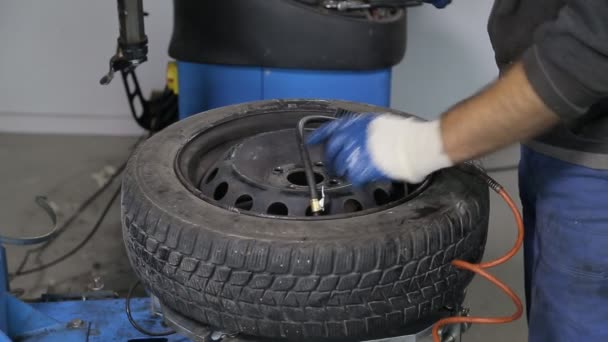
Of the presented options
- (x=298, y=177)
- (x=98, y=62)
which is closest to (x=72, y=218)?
(x=98, y=62)

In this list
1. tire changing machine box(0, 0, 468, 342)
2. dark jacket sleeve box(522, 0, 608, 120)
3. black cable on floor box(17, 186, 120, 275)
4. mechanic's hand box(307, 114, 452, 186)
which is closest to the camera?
dark jacket sleeve box(522, 0, 608, 120)

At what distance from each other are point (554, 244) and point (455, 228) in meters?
0.21

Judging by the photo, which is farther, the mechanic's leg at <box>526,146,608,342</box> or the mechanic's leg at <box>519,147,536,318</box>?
the mechanic's leg at <box>519,147,536,318</box>

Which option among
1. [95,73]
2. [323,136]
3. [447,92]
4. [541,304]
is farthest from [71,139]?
[541,304]

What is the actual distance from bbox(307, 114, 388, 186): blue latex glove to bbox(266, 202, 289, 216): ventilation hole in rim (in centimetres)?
10

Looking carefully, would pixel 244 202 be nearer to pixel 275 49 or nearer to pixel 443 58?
pixel 275 49

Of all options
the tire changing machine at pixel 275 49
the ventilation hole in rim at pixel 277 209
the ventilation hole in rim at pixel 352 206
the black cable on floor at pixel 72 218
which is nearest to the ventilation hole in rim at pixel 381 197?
the ventilation hole in rim at pixel 352 206

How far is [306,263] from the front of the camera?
0.85 m

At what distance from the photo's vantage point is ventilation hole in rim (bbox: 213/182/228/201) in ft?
3.61

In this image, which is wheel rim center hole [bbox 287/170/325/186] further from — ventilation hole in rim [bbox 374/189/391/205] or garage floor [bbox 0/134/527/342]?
garage floor [bbox 0/134/527/342]

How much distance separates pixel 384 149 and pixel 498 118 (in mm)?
195

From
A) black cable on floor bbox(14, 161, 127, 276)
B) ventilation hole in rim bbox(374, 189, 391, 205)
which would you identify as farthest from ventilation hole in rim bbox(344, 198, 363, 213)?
black cable on floor bbox(14, 161, 127, 276)

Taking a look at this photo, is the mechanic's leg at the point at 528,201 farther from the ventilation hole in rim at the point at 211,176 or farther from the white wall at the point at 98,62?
the white wall at the point at 98,62

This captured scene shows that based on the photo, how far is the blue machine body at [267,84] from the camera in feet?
5.60
